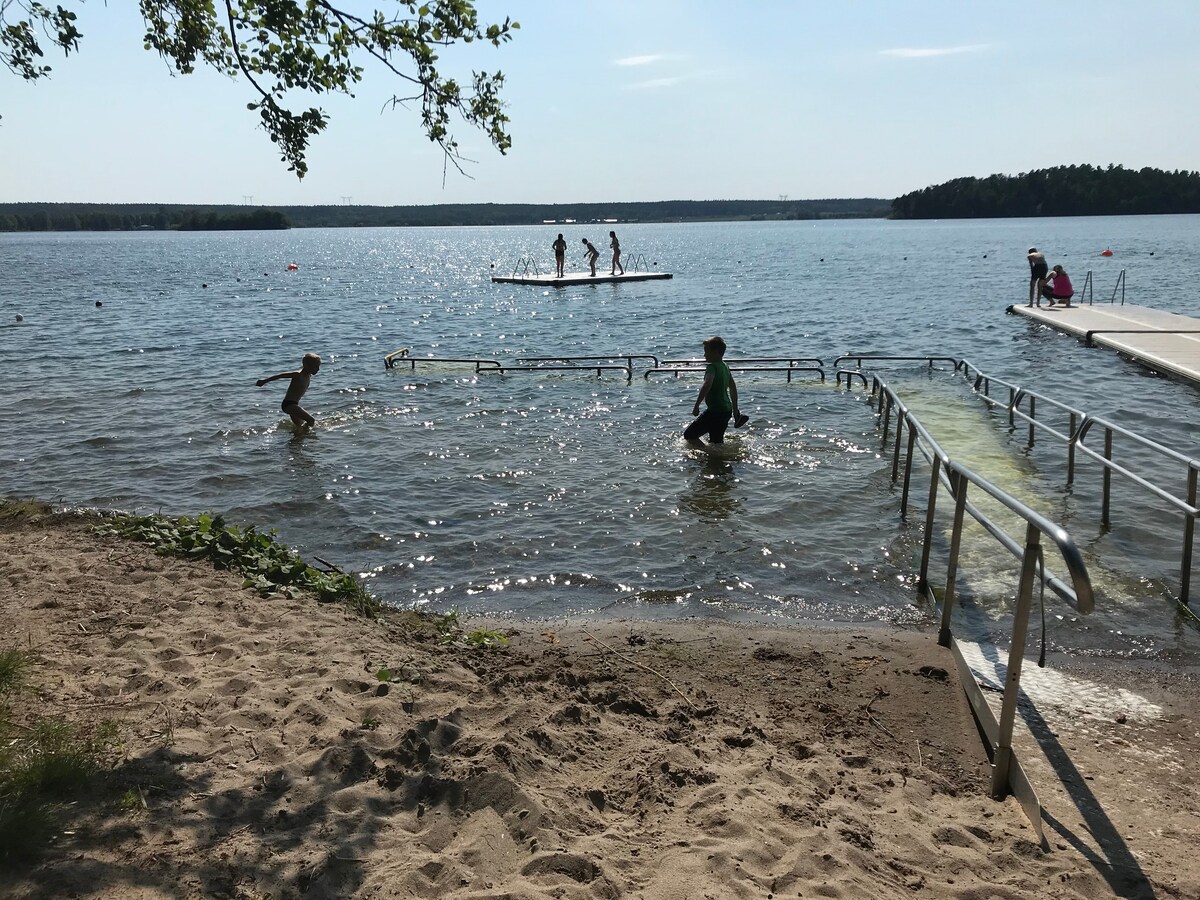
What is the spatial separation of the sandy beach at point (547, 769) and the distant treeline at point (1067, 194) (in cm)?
16990

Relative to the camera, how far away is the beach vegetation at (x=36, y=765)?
315 centimetres

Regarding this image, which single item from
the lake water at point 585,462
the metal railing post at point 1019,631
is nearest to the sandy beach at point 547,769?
the metal railing post at point 1019,631

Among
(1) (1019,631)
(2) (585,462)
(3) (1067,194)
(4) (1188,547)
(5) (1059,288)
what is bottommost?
(2) (585,462)

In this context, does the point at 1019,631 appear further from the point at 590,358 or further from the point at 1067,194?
the point at 1067,194

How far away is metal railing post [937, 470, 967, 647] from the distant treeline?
169 meters

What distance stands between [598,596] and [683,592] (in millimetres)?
769

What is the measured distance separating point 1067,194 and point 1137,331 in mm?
→ 154875

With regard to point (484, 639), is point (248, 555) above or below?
above

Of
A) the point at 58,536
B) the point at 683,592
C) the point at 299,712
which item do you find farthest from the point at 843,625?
the point at 58,536

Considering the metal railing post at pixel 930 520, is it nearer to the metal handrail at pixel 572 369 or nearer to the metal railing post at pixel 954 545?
the metal railing post at pixel 954 545

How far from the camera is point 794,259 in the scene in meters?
81.2

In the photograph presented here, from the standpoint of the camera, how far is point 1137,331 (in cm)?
2242

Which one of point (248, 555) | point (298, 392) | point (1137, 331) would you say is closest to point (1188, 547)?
point (248, 555)

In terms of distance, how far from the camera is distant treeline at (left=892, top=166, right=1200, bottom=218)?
471 feet
